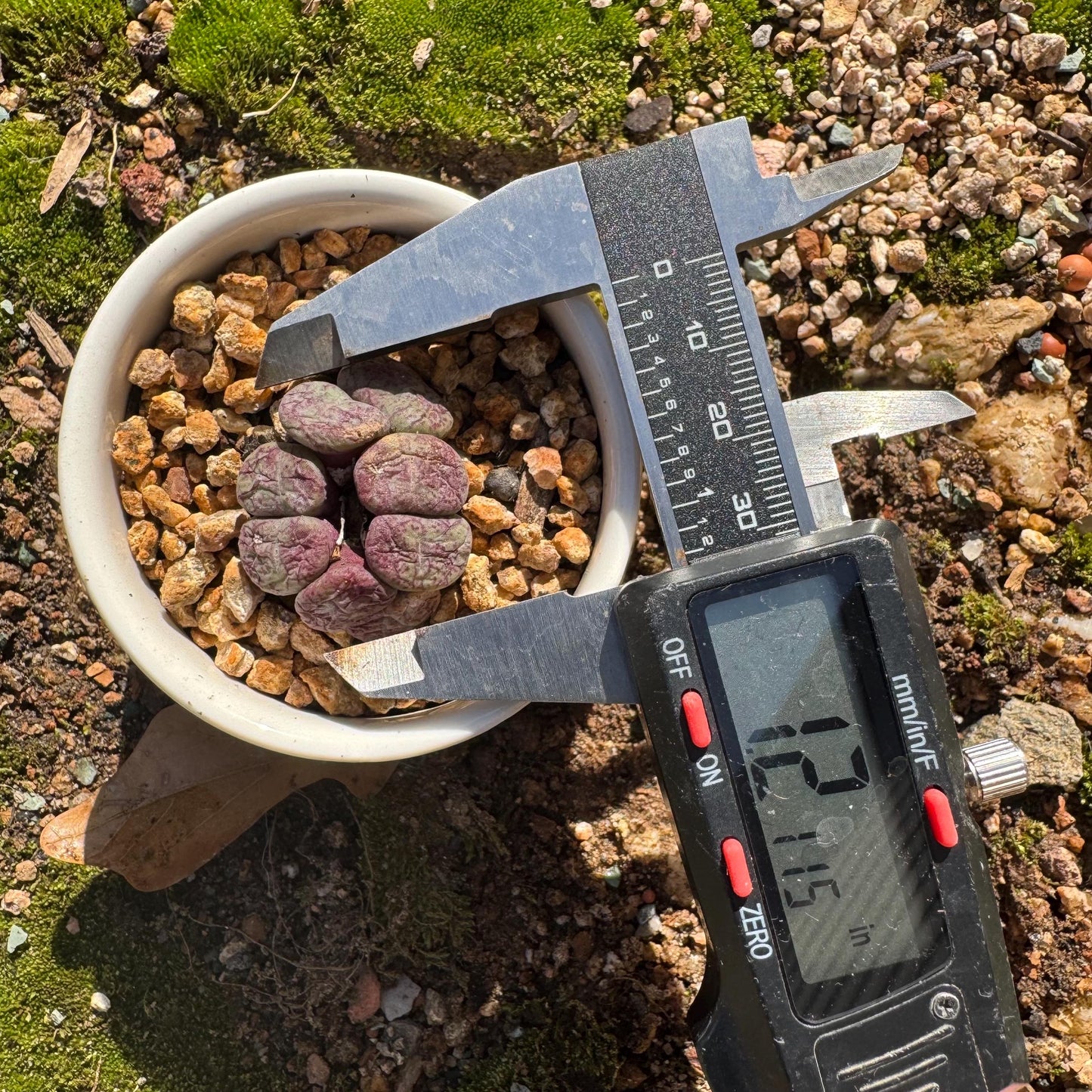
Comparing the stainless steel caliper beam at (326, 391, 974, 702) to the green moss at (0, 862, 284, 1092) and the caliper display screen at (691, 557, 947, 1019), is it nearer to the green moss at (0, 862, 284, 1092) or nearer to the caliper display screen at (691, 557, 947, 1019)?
the caliper display screen at (691, 557, 947, 1019)

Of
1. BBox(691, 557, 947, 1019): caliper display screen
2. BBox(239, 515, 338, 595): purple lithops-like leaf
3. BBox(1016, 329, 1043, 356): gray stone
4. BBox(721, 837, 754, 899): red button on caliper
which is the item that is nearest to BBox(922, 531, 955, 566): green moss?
BBox(1016, 329, 1043, 356): gray stone

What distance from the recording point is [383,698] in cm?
180

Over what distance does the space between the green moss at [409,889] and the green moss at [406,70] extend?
57.4 inches

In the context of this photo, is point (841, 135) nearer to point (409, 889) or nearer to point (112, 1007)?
point (409, 889)

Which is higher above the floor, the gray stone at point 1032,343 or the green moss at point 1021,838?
the gray stone at point 1032,343

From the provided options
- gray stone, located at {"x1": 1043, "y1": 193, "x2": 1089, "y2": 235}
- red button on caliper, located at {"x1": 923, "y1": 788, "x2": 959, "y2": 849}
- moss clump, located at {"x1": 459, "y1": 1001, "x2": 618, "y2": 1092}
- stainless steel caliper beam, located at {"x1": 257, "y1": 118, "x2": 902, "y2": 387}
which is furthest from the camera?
gray stone, located at {"x1": 1043, "y1": 193, "x2": 1089, "y2": 235}

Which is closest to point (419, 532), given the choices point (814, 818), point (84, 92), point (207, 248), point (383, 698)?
point (383, 698)

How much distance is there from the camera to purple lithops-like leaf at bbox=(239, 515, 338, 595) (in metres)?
1.67

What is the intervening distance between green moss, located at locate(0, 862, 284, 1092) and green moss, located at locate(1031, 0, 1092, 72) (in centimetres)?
279

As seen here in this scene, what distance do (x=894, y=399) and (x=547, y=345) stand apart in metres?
0.66

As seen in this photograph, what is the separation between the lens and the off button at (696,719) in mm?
1628

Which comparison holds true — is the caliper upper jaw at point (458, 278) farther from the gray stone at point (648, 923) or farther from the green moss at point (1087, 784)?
the green moss at point (1087, 784)

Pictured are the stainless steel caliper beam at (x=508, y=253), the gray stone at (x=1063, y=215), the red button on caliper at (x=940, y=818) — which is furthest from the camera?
the gray stone at (x=1063, y=215)

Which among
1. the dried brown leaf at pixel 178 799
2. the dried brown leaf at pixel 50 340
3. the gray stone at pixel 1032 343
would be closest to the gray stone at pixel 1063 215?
the gray stone at pixel 1032 343
